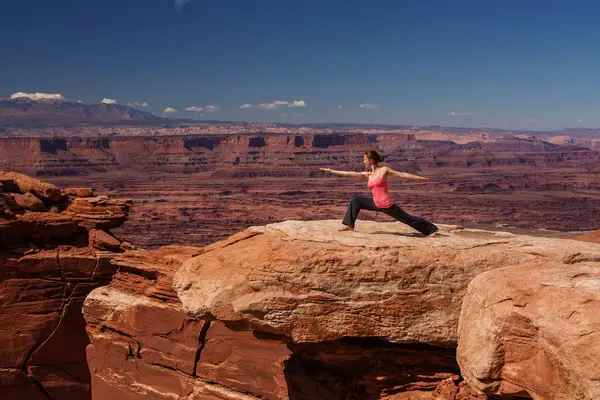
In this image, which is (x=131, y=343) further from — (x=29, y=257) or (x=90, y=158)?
(x=90, y=158)

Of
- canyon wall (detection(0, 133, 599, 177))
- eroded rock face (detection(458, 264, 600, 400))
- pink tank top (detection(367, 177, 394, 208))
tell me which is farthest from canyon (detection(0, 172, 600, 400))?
canyon wall (detection(0, 133, 599, 177))

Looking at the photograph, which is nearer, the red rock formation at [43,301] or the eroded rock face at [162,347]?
the eroded rock face at [162,347]

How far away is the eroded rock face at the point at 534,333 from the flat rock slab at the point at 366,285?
674mm

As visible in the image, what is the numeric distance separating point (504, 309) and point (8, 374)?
10875 mm

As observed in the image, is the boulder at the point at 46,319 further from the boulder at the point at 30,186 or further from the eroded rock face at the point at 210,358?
the boulder at the point at 30,186

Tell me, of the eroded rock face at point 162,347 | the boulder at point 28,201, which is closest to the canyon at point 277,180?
the boulder at point 28,201

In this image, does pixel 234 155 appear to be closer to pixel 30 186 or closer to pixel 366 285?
pixel 30 186

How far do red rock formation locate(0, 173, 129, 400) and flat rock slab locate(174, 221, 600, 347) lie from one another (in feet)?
19.7

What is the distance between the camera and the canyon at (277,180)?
7788 centimetres

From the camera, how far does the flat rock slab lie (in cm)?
733

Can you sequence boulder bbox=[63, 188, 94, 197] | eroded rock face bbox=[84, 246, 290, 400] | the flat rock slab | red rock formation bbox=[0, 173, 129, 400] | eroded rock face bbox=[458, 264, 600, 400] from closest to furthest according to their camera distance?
eroded rock face bbox=[458, 264, 600, 400] → the flat rock slab → eroded rock face bbox=[84, 246, 290, 400] → red rock formation bbox=[0, 173, 129, 400] → boulder bbox=[63, 188, 94, 197]

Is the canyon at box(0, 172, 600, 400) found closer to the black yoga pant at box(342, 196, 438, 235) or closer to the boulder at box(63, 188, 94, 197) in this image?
the boulder at box(63, 188, 94, 197)

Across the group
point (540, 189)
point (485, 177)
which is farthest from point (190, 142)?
point (540, 189)

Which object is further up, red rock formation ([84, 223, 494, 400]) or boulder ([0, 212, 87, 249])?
boulder ([0, 212, 87, 249])
